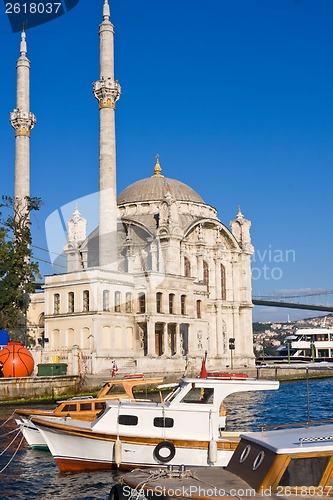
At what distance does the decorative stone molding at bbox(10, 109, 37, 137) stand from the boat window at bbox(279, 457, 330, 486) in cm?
6018

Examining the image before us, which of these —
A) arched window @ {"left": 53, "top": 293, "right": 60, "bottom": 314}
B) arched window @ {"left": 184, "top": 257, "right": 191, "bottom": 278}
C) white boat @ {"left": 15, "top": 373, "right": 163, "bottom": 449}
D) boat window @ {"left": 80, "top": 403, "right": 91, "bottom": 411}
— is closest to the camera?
white boat @ {"left": 15, "top": 373, "right": 163, "bottom": 449}

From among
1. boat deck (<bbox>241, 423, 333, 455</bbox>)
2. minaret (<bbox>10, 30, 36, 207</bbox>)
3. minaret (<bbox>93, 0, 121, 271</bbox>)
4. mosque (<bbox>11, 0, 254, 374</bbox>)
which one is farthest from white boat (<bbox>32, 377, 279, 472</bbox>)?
minaret (<bbox>10, 30, 36, 207</bbox>)

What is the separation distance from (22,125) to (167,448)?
53059mm

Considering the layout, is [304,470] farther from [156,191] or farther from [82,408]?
[156,191]

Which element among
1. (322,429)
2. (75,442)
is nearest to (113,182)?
(75,442)

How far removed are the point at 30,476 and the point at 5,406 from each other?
20.3 meters

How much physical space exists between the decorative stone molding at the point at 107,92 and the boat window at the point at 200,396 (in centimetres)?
4270

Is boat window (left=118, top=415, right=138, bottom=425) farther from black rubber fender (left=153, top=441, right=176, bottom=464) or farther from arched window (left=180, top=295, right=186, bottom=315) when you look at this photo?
arched window (left=180, top=295, right=186, bottom=315)

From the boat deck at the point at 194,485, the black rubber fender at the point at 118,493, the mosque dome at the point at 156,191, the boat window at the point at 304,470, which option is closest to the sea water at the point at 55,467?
the boat deck at the point at 194,485

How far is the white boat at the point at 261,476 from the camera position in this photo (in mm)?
10414

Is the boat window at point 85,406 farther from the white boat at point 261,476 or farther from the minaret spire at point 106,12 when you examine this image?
the minaret spire at point 106,12

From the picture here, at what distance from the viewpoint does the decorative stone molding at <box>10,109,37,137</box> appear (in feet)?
218

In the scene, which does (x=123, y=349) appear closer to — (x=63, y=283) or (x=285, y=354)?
(x=63, y=283)

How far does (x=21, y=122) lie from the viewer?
217ft
